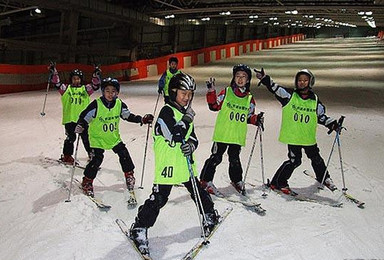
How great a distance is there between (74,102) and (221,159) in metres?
2.61

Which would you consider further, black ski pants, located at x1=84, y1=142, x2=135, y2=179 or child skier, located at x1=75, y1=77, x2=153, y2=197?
black ski pants, located at x1=84, y1=142, x2=135, y2=179

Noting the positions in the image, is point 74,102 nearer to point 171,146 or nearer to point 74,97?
point 74,97

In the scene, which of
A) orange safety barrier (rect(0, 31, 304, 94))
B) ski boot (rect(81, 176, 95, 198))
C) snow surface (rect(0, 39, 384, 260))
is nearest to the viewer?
snow surface (rect(0, 39, 384, 260))

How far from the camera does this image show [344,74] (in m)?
21.3

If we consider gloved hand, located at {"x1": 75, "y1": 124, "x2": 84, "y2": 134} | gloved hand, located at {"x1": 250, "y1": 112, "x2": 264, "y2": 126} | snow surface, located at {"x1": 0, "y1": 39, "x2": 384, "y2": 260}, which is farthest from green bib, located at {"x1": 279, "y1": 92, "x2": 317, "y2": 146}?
gloved hand, located at {"x1": 75, "y1": 124, "x2": 84, "y2": 134}

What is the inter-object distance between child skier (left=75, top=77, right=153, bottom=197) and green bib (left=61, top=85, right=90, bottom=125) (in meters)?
1.53

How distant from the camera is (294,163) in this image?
5.12m

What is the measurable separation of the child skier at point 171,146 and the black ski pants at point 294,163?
Result: 1.84 meters

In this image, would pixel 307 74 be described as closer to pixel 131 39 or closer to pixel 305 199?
pixel 305 199

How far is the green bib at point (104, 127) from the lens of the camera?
481 cm

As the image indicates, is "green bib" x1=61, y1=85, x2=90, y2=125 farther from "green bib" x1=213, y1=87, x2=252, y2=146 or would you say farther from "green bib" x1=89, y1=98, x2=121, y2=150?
"green bib" x1=213, y1=87, x2=252, y2=146

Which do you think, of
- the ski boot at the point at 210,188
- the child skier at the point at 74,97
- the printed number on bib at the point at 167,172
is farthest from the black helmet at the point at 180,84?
the child skier at the point at 74,97

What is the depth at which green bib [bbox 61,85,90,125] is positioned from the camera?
6.30 meters

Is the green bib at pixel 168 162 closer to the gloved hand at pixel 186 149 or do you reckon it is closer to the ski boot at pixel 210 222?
the gloved hand at pixel 186 149
